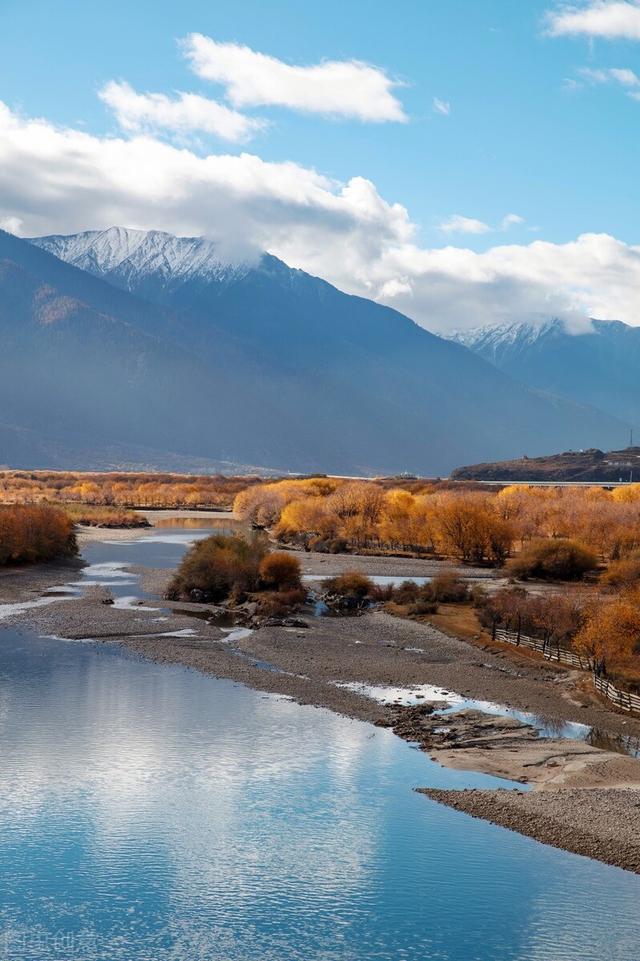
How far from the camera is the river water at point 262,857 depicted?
2095 centimetres

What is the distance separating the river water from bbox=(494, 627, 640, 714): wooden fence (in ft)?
32.3

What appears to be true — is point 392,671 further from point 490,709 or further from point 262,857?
point 262,857

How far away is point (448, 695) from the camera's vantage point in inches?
1553

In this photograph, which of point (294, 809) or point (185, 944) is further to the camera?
point (294, 809)

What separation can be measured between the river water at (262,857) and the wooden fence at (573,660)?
32.3ft

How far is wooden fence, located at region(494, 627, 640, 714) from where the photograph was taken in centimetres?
3750

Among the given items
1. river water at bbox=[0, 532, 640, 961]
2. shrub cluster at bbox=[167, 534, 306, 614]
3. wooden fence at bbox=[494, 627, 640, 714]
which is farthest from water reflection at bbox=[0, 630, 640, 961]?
shrub cluster at bbox=[167, 534, 306, 614]

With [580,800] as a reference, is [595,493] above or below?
above

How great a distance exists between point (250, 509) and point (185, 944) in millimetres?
122514

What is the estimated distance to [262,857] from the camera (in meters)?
24.3

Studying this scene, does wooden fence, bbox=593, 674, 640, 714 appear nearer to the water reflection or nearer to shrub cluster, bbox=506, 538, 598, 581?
the water reflection

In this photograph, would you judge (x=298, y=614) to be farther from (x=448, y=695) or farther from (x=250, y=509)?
(x=250, y=509)

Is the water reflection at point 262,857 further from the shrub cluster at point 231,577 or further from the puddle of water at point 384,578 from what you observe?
the puddle of water at point 384,578

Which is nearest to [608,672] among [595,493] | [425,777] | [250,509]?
[425,777]
